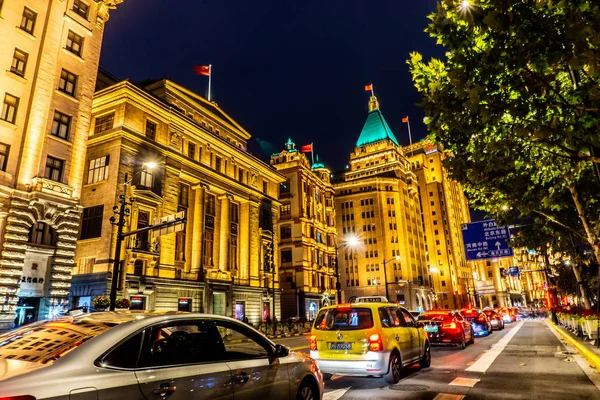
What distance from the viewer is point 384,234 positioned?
93.9 meters

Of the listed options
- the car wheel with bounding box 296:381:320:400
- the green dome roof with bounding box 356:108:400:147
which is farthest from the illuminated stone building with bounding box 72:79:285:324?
the green dome roof with bounding box 356:108:400:147

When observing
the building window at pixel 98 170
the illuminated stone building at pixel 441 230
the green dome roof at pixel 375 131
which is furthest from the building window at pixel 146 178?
the green dome roof at pixel 375 131

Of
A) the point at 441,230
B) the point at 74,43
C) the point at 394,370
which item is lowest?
the point at 394,370

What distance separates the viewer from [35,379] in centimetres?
291

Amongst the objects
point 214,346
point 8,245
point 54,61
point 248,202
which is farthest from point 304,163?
point 214,346

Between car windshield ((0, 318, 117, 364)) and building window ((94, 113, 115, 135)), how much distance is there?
30984mm

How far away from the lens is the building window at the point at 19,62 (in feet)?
73.3

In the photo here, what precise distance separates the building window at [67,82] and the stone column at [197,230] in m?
14.1

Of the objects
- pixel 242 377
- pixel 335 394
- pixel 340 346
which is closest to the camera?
pixel 242 377

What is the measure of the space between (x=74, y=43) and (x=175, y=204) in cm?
1442

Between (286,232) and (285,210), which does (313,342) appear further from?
(285,210)

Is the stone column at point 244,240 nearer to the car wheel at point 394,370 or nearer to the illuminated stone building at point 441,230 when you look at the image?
the car wheel at point 394,370

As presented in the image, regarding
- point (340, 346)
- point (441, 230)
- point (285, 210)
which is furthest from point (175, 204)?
point (441, 230)

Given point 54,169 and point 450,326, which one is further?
point 54,169
